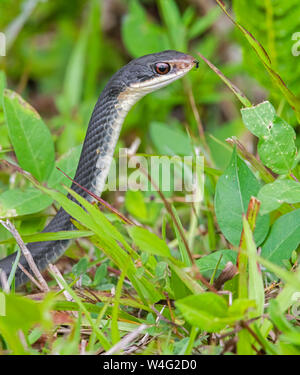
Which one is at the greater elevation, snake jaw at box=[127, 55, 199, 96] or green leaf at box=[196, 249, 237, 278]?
snake jaw at box=[127, 55, 199, 96]

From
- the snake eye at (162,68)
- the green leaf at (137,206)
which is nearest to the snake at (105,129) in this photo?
the snake eye at (162,68)

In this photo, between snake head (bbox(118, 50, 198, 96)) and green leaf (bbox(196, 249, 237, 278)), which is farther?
snake head (bbox(118, 50, 198, 96))

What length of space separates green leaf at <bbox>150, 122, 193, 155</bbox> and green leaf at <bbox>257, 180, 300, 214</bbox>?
3.49 ft

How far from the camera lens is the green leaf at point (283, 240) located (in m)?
1.63

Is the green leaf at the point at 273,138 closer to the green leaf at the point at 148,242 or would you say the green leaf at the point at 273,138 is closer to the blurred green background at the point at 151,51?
the blurred green background at the point at 151,51

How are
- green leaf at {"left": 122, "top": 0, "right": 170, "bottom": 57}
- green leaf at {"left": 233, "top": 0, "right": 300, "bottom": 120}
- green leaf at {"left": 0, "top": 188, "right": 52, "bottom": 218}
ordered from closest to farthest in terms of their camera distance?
Result: green leaf at {"left": 0, "top": 188, "right": 52, "bottom": 218} < green leaf at {"left": 233, "top": 0, "right": 300, "bottom": 120} < green leaf at {"left": 122, "top": 0, "right": 170, "bottom": 57}

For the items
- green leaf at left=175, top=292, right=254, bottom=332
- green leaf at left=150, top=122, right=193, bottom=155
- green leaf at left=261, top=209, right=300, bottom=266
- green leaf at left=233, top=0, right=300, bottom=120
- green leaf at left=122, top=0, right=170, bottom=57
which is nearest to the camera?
green leaf at left=175, top=292, right=254, bottom=332

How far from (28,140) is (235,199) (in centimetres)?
92

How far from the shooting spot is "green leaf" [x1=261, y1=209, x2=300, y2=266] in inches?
→ 64.1

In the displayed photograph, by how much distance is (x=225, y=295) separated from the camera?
160cm

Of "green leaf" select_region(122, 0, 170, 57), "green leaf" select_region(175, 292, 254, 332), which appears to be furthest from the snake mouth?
"green leaf" select_region(122, 0, 170, 57)

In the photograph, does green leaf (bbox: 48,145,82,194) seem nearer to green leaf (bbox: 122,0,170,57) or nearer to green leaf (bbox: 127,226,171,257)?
green leaf (bbox: 127,226,171,257)
